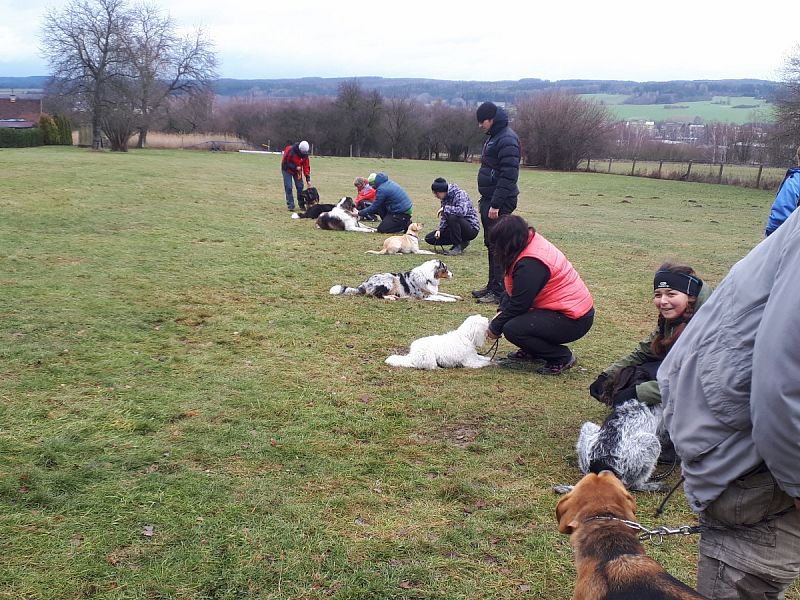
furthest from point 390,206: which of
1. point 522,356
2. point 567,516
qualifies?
point 567,516

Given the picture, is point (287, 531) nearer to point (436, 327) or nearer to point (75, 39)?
point (436, 327)

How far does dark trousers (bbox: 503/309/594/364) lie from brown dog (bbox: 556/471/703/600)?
12.6ft

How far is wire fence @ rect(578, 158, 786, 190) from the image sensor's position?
129 feet

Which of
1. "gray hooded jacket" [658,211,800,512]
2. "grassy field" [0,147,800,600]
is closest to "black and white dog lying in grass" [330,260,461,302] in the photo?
"grassy field" [0,147,800,600]

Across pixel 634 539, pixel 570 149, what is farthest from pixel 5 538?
pixel 570 149

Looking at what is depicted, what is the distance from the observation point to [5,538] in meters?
3.54

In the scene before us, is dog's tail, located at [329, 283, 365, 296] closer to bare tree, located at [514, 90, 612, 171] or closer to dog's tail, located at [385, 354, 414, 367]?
dog's tail, located at [385, 354, 414, 367]

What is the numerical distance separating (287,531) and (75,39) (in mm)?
58637

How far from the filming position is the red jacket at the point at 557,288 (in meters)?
6.47

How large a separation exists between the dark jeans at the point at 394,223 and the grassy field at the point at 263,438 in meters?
4.36

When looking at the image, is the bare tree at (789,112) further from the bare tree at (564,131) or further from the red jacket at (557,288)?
the red jacket at (557,288)

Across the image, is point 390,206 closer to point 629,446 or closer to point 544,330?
point 544,330

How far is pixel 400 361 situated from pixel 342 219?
976cm

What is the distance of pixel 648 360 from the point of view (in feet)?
17.1
